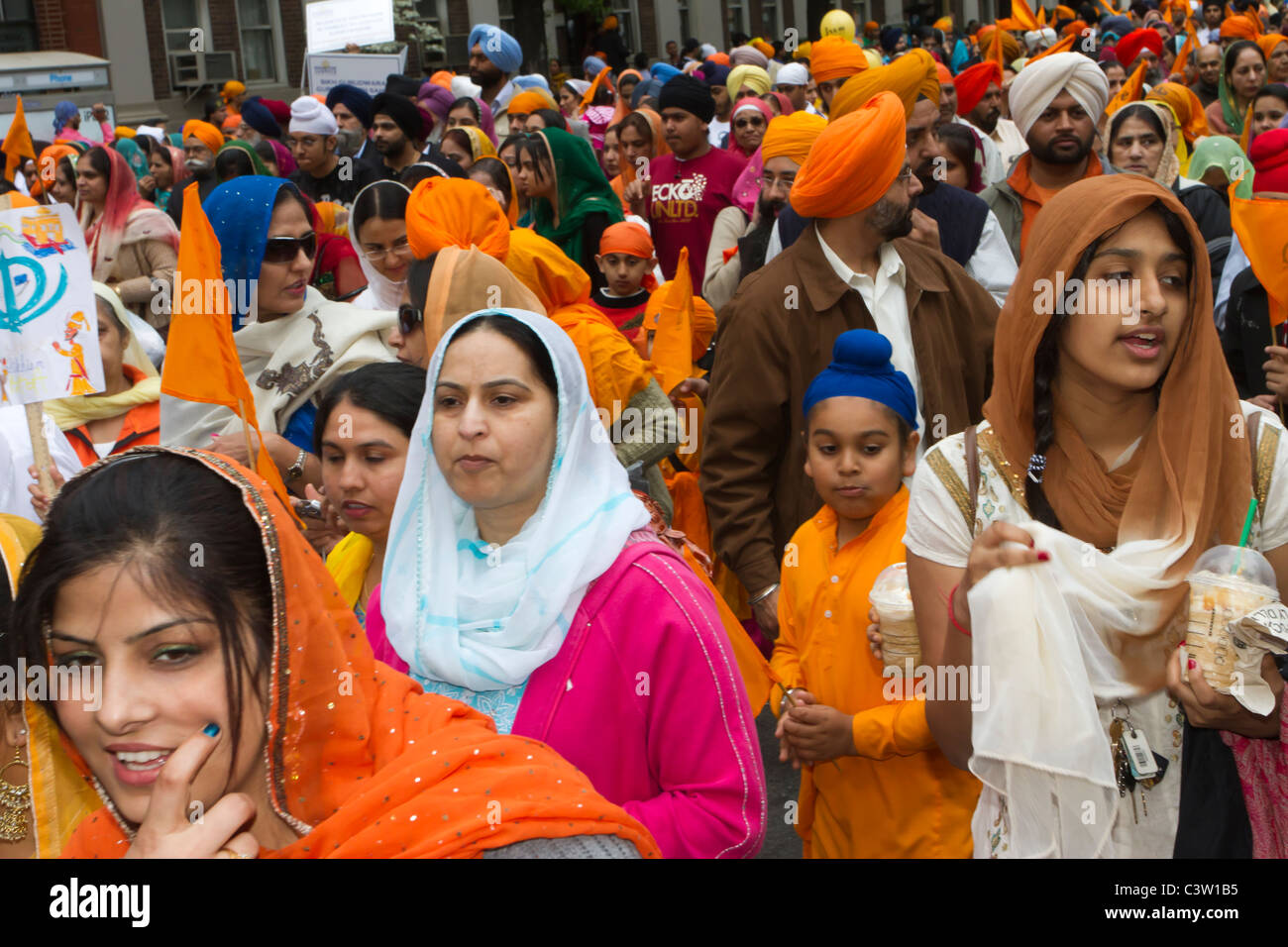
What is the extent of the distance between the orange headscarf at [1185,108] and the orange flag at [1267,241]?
5010 millimetres

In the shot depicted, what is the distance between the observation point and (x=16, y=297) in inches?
128

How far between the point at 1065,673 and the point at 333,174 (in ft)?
24.1

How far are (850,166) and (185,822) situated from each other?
262 cm

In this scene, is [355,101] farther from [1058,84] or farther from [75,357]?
[75,357]

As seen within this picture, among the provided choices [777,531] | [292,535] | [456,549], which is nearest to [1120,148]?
[777,531]

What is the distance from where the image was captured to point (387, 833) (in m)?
1.74

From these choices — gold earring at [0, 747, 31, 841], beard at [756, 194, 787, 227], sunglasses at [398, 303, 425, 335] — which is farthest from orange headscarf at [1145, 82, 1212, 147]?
gold earring at [0, 747, 31, 841]

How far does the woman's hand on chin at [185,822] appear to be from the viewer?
5.00ft

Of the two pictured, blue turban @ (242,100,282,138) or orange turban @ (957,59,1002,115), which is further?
blue turban @ (242,100,282,138)

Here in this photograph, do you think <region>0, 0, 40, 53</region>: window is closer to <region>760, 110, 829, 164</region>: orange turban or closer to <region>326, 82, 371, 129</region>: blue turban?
<region>326, 82, 371, 129</region>: blue turban

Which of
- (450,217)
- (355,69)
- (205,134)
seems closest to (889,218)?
(450,217)

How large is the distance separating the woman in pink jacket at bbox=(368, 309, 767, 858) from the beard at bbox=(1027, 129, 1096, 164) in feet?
11.2

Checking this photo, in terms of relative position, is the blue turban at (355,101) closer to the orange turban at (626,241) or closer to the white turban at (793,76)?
the white turban at (793,76)

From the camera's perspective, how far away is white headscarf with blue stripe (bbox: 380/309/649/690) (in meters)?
2.33
